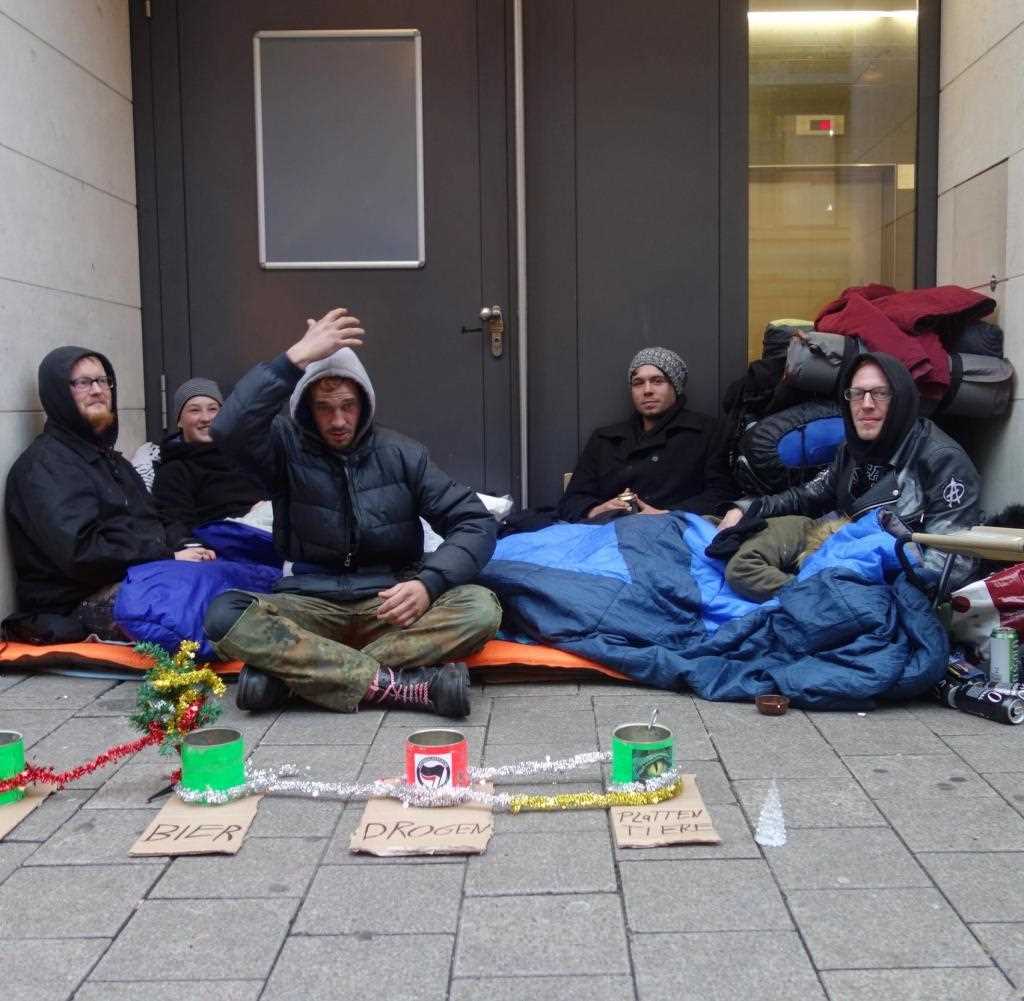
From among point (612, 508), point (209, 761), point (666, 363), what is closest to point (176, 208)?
point (666, 363)

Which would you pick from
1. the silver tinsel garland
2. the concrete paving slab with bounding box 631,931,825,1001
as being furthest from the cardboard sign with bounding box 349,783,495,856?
the concrete paving slab with bounding box 631,931,825,1001

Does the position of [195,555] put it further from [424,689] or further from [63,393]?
[424,689]

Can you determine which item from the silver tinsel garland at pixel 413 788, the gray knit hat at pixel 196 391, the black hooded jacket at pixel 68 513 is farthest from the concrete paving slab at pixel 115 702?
the gray knit hat at pixel 196 391

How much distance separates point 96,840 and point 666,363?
3.63 metres

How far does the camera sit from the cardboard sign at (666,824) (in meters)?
2.71

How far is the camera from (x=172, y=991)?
6.91 feet

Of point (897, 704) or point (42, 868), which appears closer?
point (42, 868)

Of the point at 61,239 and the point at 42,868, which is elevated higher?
the point at 61,239

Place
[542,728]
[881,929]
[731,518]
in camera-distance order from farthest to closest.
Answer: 1. [731,518]
2. [542,728]
3. [881,929]

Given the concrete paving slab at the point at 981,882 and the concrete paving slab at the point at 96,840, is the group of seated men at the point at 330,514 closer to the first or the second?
the concrete paving slab at the point at 96,840

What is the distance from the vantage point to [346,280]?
19.4 ft

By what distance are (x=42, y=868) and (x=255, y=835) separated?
46 centimetres

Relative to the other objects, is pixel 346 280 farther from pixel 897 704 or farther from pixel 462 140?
pixel 897 704

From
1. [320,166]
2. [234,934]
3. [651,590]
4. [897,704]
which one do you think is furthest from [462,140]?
[234,934]
